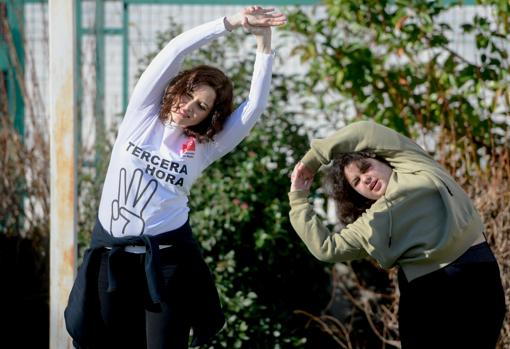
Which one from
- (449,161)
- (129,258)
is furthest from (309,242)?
(449,161)

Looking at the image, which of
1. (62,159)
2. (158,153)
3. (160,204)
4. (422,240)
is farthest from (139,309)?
(422,240)

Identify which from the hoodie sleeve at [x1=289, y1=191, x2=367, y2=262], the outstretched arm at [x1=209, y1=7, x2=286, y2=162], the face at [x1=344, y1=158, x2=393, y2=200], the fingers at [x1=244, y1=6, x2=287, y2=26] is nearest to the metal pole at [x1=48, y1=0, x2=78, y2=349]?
the outstretched arm at [x1=209, y1=7, x2=286, y2=162]

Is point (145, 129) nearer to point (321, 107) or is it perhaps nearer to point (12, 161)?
point (321, 107)

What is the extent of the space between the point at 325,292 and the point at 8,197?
1.94m

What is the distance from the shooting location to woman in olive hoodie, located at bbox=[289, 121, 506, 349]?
3.59 meters

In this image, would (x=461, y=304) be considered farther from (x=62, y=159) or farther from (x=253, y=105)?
(x=62, y=159)

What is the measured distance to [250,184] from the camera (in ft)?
18.5

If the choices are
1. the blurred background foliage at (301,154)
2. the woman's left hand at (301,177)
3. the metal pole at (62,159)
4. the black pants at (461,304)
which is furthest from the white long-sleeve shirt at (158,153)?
the blurred background foliage at (301,154)

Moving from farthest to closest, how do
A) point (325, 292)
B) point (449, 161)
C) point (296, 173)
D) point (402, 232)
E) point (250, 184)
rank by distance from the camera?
point (325, 292) → point (250, 184) → point (449, 161) → point (296, 173) → point (402, 232)

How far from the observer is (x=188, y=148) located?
150 inches

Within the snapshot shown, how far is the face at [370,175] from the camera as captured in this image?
3727 mm

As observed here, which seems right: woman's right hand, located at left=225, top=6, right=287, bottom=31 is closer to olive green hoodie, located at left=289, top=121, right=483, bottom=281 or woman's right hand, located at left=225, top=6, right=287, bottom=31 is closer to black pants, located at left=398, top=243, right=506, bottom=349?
olive green hoodie, located at left=289, top=121, right=483, bottom=281

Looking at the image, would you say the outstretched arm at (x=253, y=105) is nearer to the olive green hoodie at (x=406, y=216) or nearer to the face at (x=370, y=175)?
the olive green hoodie at (x=406, y=216)

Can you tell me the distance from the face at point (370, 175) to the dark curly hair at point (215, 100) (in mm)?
503
